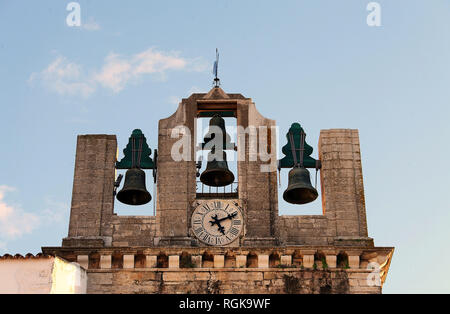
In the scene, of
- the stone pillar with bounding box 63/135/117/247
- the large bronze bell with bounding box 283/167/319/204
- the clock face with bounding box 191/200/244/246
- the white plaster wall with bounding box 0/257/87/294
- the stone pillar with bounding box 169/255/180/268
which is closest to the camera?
the white plaster wall with bounding box 0/257/87/294

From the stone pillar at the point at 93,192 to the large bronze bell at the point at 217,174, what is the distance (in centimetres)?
173

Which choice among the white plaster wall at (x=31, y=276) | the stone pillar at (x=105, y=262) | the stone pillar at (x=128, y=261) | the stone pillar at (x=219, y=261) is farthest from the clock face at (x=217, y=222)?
the white plaster wall at (x=31, y=276)

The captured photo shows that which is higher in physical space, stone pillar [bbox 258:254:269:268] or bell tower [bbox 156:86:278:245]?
bell tower [bbox 156:86:278:245]

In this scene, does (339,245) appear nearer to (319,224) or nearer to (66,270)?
(319,224)

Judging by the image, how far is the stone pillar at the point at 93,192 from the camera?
17328mm

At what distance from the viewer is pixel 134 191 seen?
17.8 meters

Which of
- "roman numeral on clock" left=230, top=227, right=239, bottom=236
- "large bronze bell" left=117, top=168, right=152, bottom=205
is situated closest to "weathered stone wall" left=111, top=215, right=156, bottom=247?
"large bronze bell" left=117, top=168, right=152, bottom=205

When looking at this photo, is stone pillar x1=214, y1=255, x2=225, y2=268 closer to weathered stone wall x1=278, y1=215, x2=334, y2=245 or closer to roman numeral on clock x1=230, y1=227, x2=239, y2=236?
roman numeral on clock x1=230, y1=227, x2=239, y2=236

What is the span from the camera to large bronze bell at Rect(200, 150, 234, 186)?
17750 mm

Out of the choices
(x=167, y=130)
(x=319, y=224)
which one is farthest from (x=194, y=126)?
(x=319, y=224)

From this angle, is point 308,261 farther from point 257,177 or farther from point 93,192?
point 93,192

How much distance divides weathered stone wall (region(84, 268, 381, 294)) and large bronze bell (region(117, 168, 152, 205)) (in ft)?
5.60

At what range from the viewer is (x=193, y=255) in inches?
661
